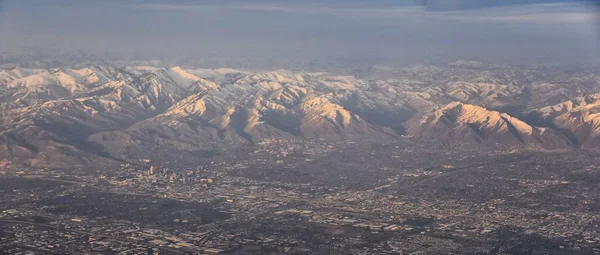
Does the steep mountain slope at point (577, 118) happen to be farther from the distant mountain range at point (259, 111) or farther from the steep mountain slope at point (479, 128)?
the steep mountain slope at point (479, 128)

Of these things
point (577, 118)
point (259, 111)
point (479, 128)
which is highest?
point (577, 118)

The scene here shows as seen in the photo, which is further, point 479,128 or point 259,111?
point 259,111

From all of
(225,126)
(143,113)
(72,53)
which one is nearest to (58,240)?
(225,126)

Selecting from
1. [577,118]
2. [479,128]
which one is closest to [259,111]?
[479,128]

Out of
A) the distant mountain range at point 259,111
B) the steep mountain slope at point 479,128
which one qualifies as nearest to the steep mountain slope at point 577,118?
the distant mountain range at point 259,111

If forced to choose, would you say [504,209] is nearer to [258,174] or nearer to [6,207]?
[258,174]

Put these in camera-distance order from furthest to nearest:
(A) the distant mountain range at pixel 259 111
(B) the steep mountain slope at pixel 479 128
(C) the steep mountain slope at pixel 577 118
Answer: (B) the steep mountain slope at pixel 479 128 → (C) the steep mountain slope at pixel 577 118 → (A) the distant mountain range at pixel 259 111

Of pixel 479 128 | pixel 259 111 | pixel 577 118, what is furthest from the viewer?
pixel 259 111

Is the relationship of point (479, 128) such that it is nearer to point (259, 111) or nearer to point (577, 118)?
point (577, 118)
